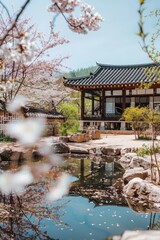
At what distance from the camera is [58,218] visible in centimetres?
494

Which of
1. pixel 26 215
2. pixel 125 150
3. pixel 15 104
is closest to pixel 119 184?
pixel 26 215

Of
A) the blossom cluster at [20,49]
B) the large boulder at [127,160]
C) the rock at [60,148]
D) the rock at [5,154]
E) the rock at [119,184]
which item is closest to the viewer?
the blossom cluster at [20,49]

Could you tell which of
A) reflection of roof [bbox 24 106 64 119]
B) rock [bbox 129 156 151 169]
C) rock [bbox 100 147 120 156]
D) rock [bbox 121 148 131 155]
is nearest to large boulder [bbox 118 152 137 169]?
rock [bbox 129 156 151 169]

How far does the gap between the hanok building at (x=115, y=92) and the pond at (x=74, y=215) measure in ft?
49.9

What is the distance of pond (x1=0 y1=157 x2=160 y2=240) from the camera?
4.35 metres

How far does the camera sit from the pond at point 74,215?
14.3ft

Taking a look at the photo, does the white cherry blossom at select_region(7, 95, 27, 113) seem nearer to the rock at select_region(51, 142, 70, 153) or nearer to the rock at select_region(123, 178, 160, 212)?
the rock at select_region(51, 142, 70, 153)

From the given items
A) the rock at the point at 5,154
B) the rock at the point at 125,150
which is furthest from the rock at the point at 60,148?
the rock at the point at 125,150

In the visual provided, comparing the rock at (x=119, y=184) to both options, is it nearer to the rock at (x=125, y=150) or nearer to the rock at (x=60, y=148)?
the rock at (x=125, y=150)

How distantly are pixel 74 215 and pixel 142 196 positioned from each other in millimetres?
1733

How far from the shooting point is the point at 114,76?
23500mm

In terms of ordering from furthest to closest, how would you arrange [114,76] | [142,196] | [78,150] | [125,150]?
[114,76] → [78,150] → [125,150] → [142,196]

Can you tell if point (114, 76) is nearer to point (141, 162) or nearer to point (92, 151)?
point (92, 151)

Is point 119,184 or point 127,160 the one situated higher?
point 127,160
